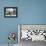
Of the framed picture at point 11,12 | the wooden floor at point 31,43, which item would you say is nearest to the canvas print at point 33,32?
the wooden floor at point 31,43

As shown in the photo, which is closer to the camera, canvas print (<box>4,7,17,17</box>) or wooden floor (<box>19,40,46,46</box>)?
wooden floor (<box>19,40,46,46</box>)

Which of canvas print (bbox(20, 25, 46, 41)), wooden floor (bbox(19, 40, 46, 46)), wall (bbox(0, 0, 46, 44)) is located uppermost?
wall (bbox(0, 0, 46, 44))

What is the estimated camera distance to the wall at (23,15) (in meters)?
4.82

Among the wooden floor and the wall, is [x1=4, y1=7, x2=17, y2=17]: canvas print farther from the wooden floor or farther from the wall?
the wooden floor

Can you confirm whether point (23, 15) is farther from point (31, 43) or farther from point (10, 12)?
point (31, 43)

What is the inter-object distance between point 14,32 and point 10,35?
0.19m

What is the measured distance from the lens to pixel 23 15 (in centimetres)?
483

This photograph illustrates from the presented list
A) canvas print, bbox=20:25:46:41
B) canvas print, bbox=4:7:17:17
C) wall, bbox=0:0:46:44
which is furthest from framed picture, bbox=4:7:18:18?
canvas print, bbox=20:25:46:41

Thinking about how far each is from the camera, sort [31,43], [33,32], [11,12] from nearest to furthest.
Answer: [31,43], [33,32], [11,12]

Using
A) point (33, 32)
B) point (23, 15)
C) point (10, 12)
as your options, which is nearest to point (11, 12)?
point (10, 12)

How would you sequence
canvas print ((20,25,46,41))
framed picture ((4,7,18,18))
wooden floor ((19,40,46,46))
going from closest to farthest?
wooden floor ((19,40,46,46))
canvas print ((20,25,46,41))
framed picture ((4,7,18,18))

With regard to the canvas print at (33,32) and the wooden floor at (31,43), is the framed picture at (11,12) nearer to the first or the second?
the canvas print at (33,32)

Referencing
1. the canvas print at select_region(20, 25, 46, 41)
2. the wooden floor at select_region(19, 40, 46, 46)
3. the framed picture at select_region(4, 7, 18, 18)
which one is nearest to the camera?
the wooden floor at select_region(19, 40, 46, 46)

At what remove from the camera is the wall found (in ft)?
15.8
